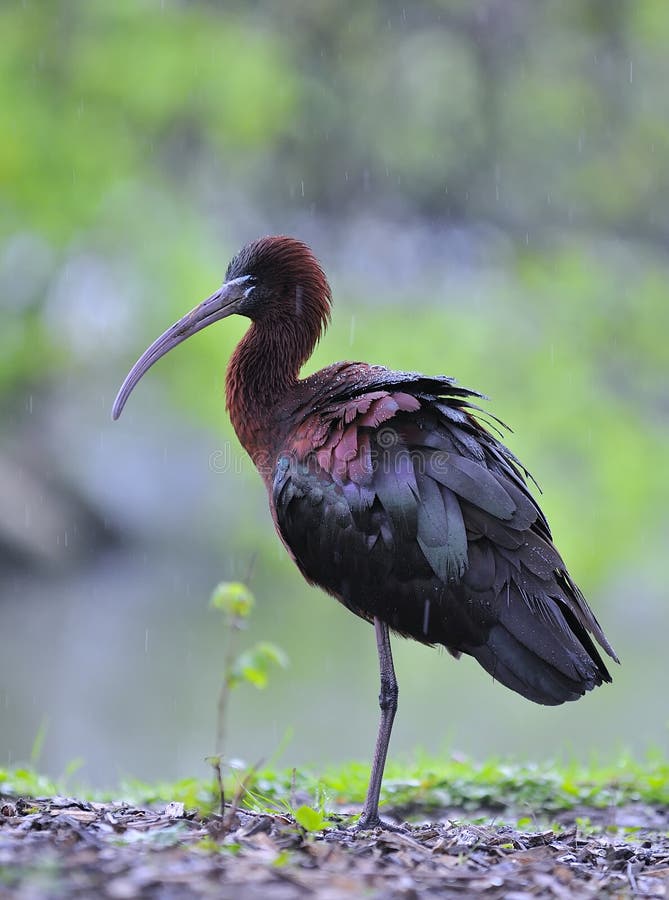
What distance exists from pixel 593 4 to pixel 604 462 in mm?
5040

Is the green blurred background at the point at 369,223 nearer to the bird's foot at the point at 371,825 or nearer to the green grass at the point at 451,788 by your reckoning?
the green grass at the point at 451,788

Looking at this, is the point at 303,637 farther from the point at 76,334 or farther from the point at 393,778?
the point at 393,778

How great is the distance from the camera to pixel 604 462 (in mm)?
11891

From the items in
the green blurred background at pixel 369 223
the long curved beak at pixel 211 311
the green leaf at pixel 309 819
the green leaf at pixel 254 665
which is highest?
the green blurred background at pixel 369 223

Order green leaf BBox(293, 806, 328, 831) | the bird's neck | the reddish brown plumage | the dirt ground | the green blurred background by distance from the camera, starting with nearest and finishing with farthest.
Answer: the dirt ground
green leaf BBox(293, 806, 328, 831)
the bird's neck
the reddish brown plumage
the green blurred background

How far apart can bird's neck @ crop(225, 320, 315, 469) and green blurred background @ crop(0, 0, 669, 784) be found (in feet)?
21.5

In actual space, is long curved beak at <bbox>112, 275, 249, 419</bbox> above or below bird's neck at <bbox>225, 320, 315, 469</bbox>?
above

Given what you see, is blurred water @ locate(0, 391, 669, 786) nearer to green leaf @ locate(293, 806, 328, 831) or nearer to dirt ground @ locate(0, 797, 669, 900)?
dirt ground @ locate(0, 797, 669, 900)

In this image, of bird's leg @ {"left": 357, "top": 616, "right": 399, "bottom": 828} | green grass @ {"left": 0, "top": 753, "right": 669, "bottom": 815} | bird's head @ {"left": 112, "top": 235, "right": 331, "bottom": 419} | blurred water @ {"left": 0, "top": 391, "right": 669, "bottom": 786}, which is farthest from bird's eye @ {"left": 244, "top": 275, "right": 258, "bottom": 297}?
blurred water @ {"left": 0, "top": 391, "right": 669, "bottom": 786}

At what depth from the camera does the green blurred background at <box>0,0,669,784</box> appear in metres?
11.9

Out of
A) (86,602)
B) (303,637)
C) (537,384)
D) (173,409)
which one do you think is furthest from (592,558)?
(86,602)

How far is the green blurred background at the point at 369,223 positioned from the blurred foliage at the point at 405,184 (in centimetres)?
3

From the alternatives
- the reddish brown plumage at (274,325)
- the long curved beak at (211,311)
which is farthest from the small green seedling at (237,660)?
the long curved beak at (211,311)

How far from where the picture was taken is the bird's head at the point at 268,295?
15.8 feet
